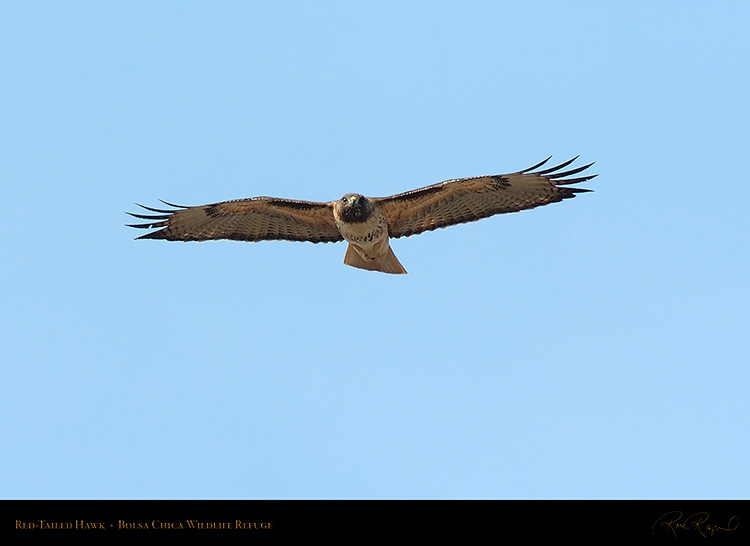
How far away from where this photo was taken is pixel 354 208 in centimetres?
1401

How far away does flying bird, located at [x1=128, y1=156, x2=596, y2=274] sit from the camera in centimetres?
1428

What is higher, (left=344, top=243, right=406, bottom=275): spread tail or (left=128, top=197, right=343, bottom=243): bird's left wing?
(left=128, top=197, right=343, bottom=243): bird's left wing

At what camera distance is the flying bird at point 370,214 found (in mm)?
14281
